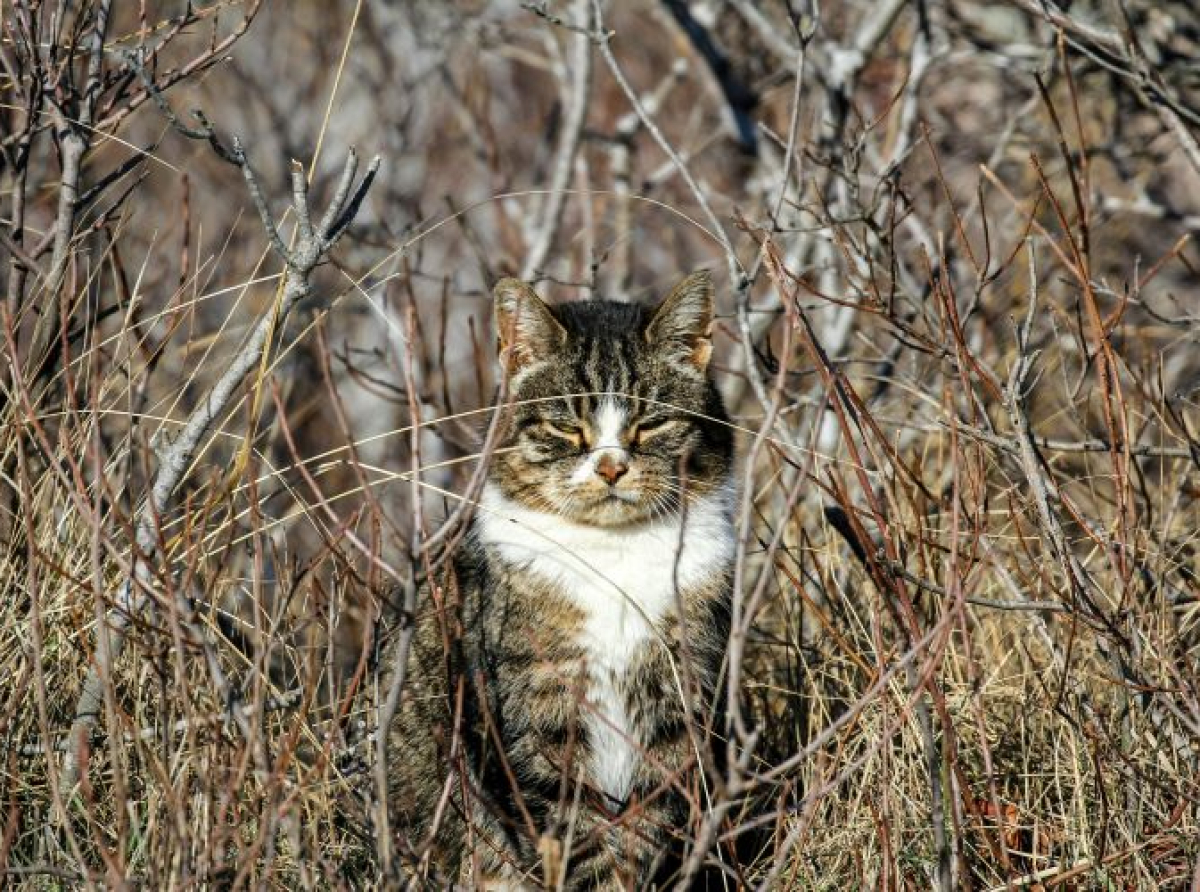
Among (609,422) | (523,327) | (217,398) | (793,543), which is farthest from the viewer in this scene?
(793,543)

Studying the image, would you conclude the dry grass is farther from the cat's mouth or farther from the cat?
the cat's mouth

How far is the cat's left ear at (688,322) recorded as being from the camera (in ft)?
11.4

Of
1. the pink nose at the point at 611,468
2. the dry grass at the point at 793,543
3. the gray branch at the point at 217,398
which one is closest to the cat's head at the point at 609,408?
the pink nose at the point at 611,468

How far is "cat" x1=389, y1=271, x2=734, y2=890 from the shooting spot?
10.4 ft

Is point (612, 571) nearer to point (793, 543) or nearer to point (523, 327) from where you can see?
point (523, 327)

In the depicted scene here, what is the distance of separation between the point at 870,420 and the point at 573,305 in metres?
1.06

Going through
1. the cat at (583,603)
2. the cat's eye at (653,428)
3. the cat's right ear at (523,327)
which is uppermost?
the cat's right ear at (523,327)

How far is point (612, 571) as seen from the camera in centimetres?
329

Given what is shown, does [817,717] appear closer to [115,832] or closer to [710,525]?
[710,525]

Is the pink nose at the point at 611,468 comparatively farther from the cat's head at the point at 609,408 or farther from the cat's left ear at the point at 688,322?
the cat's left ear at the point at 688,322

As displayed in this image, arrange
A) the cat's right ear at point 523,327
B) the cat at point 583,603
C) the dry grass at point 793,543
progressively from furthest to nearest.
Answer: the cat's right ear at point 523,327 < the cat at point 583,603 < the dry grass at point 793,543

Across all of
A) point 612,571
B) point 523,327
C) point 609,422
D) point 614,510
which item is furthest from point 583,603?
point 523,327

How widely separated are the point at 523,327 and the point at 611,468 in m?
0.45

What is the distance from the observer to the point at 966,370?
289 centimetres
